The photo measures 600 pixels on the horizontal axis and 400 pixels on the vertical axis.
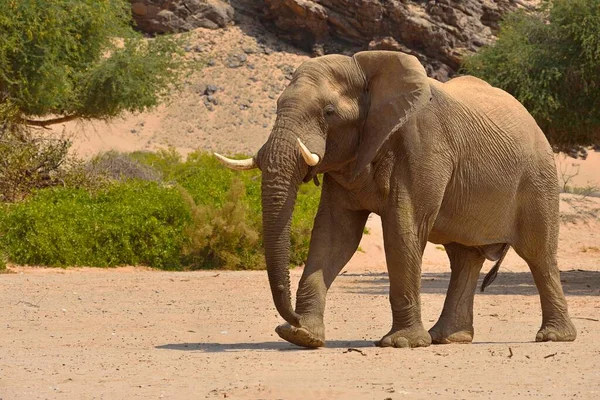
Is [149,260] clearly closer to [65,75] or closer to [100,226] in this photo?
[100,226]

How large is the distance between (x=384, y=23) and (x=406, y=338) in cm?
3860

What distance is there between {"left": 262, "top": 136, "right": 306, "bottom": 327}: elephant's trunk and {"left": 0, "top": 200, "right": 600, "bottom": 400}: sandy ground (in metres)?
0.58

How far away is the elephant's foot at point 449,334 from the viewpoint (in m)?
10.9

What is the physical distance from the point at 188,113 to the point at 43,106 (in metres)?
22.4

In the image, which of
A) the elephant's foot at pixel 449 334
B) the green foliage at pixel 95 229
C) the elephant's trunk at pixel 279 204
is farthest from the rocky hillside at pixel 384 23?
the elephant's trunk at pixel 279 204

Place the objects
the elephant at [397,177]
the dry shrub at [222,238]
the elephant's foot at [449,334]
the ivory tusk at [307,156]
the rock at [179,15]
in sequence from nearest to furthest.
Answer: the ivory tusk at [307,156], the elephant at [397,177], the elephant's foot at [449,334], the dry shrub at [222,238], the rock at [179,15]

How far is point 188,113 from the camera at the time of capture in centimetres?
4931

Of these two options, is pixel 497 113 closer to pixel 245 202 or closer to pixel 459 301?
pixel 459 301

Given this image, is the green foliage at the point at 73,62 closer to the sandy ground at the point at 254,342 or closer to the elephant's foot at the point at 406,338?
the sandy ground at the point at 254,342

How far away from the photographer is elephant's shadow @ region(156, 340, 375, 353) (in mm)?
9969

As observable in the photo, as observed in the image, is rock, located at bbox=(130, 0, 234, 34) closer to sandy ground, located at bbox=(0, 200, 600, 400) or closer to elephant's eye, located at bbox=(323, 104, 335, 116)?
sandy ground, located at bbox=(0, 200, 600, 400)

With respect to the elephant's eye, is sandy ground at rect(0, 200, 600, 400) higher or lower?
lower

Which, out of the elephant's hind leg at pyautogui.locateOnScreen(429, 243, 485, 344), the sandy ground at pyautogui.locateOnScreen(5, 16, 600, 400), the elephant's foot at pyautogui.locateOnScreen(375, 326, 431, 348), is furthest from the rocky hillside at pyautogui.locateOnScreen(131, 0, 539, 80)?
the elephant's foot at pyautogui.locateOnScreen(375, 326, 431, 348)

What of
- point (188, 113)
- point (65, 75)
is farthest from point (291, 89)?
point (188, 113)
